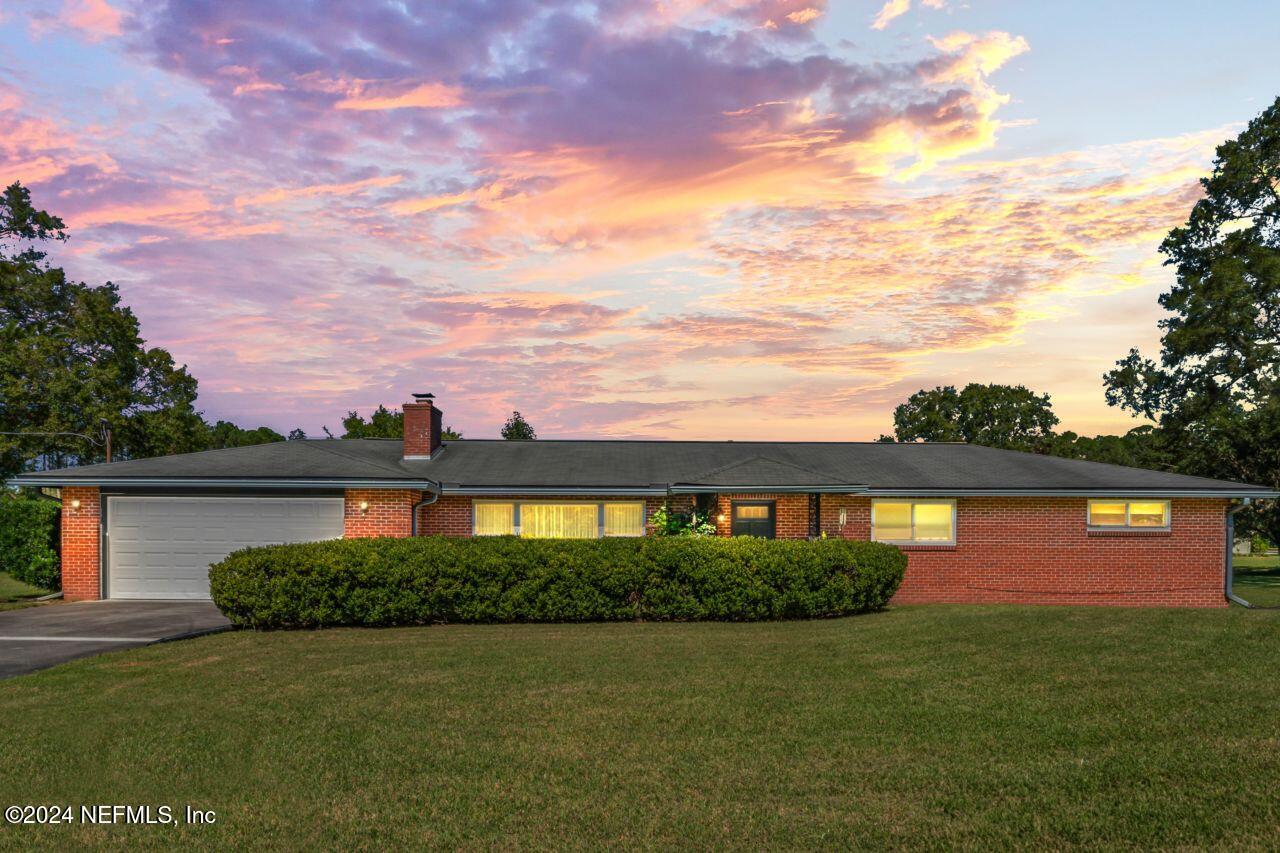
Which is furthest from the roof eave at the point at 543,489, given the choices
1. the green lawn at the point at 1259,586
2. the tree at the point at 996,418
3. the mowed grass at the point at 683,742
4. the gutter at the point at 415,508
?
the tree at the point at 996,418

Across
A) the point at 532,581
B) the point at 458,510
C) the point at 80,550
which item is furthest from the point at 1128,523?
the point at 80,550

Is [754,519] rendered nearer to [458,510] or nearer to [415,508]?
[458,510]

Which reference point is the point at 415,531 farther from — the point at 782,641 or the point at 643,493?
the point at 782,641

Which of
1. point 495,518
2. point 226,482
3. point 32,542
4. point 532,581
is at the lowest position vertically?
point 532,581

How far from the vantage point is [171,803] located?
650 centimetres

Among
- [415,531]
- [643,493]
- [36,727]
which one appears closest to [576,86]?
[643,493]

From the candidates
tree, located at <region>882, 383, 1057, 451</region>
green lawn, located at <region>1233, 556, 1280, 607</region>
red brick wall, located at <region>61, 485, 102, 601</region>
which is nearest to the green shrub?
red brick wall, located at <region>61, 485, 102, 601</region>

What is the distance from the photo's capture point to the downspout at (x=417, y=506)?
1990cm

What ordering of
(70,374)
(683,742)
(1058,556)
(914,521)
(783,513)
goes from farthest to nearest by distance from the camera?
(70,374), (914,521), (1058,556), (783,513), (683,742)

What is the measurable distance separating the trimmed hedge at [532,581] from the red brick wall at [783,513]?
3.58 metres

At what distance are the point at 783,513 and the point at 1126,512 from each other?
8665mm

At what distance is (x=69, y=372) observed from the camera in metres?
37.7

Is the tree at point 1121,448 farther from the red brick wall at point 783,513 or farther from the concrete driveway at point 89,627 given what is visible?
the concrete driveway at point 89,627

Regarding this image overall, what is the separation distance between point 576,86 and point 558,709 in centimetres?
1331
